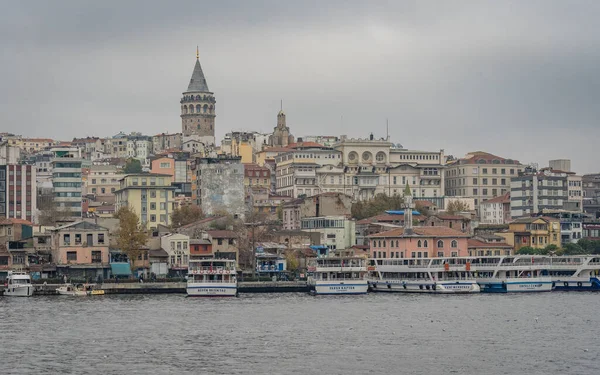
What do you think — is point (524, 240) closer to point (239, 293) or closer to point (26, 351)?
point (239, 293)

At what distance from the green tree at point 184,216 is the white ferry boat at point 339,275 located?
113ft

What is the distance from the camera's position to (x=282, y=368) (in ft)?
176

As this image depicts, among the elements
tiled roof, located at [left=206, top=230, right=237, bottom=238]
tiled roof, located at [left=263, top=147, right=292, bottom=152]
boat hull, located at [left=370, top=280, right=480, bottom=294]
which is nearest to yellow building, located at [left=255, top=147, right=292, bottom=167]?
tiled roof, located at [left=263, top=147, right=292, bottom=152]

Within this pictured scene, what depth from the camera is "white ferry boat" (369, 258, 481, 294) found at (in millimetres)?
100500

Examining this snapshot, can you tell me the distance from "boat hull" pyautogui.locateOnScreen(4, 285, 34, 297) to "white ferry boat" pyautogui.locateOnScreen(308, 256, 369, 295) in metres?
21.8

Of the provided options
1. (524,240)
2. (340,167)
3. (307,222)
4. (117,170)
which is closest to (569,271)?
(524,240)

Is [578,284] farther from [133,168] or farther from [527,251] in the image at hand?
[133,168]

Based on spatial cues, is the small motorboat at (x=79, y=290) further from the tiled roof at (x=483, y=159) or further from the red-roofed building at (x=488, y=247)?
the tiled roof at (x=483, y=159)

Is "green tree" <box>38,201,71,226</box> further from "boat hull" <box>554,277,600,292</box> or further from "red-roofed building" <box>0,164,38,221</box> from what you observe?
"boat hull" <box>554,277,600,292</box>

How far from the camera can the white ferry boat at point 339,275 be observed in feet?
318

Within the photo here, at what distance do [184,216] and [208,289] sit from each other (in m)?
40.5

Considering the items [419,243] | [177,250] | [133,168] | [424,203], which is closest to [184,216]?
[177,250]

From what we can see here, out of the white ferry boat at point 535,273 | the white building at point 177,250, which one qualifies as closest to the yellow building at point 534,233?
the white ferry boat at point 535,273

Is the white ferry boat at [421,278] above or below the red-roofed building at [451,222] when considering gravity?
below
